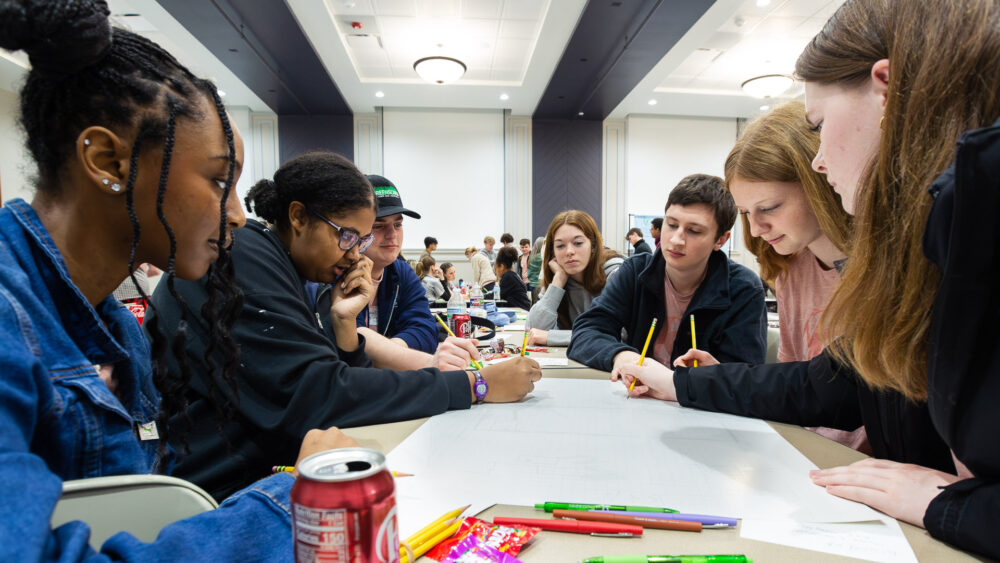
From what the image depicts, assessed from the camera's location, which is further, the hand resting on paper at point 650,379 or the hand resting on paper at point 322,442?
the hand resting on paper at point 650,379

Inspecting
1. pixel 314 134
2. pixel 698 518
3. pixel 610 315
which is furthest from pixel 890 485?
pixel 314 134

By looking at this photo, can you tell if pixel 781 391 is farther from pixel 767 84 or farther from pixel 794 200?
pixel 767 84

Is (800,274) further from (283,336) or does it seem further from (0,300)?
(0,300)

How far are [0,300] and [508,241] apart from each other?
8032 millimetres

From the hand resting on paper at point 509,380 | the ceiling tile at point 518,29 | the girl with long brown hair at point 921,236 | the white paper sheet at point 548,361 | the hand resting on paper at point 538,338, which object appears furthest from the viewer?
the ceiling tile at point 518,29

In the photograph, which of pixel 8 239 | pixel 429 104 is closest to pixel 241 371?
pixel 8 239

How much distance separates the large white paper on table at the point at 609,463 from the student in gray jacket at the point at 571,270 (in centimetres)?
146

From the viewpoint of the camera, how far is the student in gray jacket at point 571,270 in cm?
271

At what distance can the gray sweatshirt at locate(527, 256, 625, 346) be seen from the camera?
235 cm

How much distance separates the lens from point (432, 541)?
0.65 m

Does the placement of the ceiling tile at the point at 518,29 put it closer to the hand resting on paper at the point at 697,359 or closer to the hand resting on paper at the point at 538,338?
the hand resting on paper at the point at 538,338

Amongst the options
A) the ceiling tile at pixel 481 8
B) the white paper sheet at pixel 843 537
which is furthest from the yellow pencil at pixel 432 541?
the ceiling tile at pixel 481 8

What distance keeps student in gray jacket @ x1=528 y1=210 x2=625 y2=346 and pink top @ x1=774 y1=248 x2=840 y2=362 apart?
0.96 metres

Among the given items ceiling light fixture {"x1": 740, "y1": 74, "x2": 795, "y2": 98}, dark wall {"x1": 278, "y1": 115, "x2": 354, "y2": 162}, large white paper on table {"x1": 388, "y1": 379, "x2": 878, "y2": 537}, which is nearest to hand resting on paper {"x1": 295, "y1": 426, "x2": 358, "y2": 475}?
large white paper on table {"x1": 388, "y1": 379, "x2": 878, "y2": 537}
